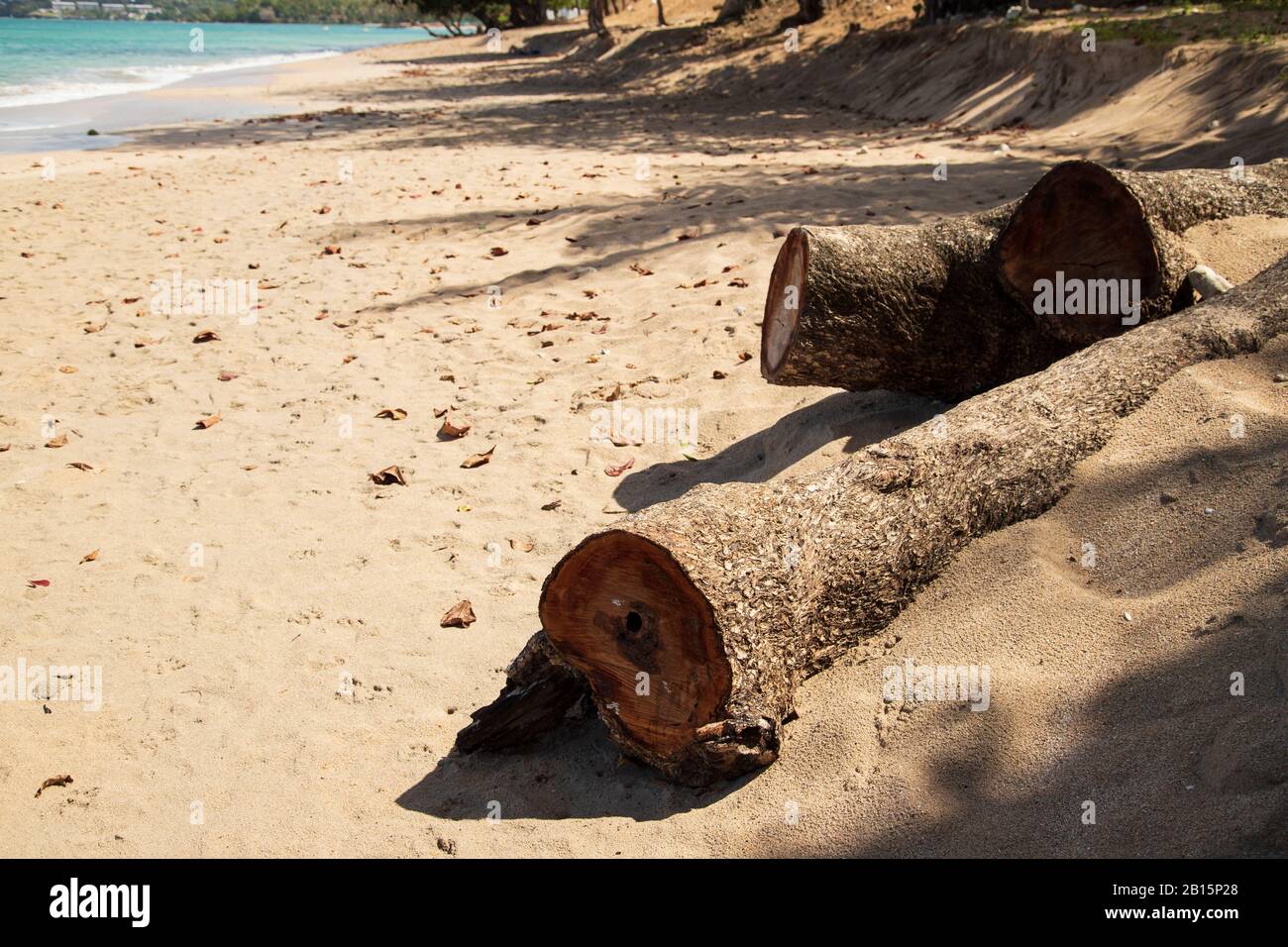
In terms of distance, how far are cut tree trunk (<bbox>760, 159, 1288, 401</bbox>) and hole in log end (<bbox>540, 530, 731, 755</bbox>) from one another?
1885 mm

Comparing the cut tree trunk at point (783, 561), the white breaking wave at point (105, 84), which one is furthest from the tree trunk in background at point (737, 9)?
the cut tree trunk at point (783, 561)

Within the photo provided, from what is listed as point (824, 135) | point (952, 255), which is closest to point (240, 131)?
point (824, 135)

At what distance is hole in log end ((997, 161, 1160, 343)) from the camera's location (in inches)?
165

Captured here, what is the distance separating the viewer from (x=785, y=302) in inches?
174

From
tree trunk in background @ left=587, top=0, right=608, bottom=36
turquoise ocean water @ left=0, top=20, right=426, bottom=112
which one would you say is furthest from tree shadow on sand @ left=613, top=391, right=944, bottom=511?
tree trunk in background @ left=587, top=0, right=608, bottom=36

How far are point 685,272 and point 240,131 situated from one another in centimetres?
1287

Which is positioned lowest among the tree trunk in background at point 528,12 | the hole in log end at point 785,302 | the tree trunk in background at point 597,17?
the hole in log end at point 785,302

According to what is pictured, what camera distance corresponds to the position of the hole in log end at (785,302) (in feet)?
14.0

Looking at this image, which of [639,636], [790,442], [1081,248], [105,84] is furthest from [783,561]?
[105,84]

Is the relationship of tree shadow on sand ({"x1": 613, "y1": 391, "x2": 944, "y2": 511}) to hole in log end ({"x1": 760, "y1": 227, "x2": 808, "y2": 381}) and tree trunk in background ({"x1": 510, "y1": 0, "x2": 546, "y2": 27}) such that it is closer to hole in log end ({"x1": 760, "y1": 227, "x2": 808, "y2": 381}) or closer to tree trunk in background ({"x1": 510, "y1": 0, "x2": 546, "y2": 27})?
hole in log end ({"x1": 760, "y1": 227, "x2": 808, "y2": 381})

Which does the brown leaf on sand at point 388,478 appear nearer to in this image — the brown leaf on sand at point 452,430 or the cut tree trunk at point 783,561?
the brown leaf on sand at point 452,430

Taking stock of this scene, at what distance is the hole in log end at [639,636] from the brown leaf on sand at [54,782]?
1.61 meters

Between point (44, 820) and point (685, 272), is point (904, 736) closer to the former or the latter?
point (44, 820)
